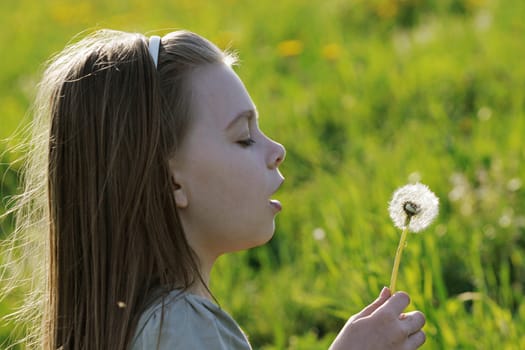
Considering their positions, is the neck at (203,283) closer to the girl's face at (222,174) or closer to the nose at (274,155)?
the girl's face at (222,174)

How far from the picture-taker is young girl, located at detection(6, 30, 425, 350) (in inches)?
60.1

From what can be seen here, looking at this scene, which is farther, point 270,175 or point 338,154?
point 338,154

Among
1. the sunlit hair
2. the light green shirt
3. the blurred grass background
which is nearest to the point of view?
the light green shirt

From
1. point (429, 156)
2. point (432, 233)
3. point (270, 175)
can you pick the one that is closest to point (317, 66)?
point (429, 156)

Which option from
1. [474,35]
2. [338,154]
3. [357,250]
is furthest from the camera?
[474,35]

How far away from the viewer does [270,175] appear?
63.4 inches

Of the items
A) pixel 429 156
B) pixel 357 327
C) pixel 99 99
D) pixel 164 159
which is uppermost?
pixel 99 99

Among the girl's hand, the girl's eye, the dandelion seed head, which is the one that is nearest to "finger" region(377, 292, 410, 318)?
the girl's hand

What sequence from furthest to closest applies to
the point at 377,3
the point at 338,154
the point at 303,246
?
the point at 377,3, the point at 338,154, the point at 303,246

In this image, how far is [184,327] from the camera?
1454mm

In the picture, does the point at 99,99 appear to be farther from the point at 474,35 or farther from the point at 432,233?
the point at 474,35

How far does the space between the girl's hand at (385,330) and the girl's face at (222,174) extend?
0.73 feet

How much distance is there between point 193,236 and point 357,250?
101 cm

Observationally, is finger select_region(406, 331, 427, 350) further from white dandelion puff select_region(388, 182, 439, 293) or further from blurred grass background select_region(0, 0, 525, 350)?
blurred grass background select_region(0, 0, 525, 350)
